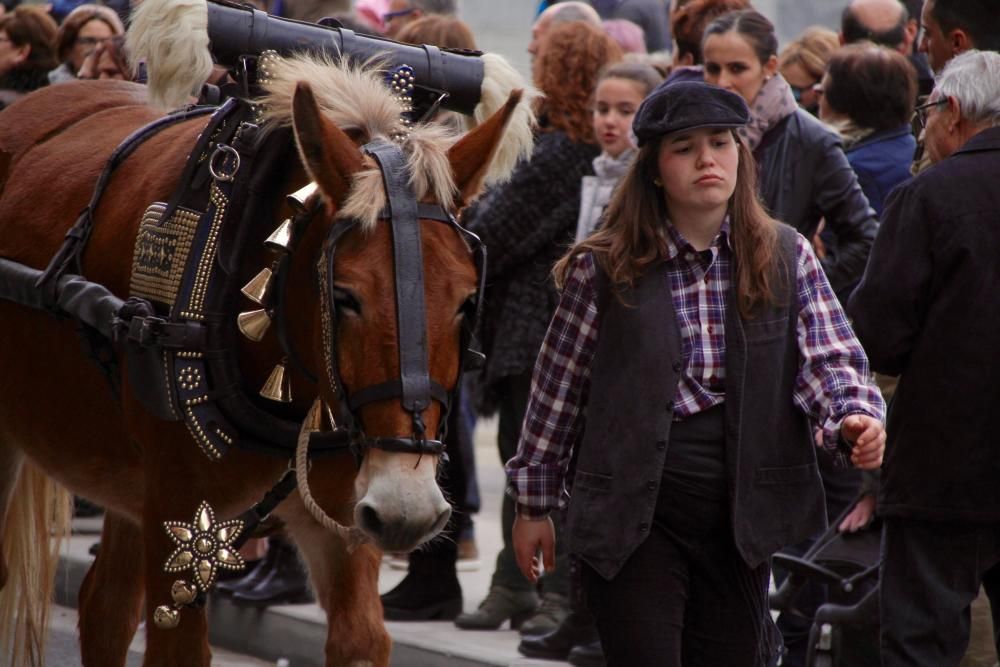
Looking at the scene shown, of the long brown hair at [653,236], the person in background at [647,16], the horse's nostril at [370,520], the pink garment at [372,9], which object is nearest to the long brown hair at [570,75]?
the long brown hair at [653,236]

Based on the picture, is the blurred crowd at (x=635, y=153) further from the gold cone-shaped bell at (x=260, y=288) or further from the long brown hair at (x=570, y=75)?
the gold cone-shaped bell at (x=260, y=288)

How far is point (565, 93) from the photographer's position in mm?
6406

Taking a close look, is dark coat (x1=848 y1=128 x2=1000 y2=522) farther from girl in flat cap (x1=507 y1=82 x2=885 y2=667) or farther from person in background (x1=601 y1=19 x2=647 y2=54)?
person in background (x1=601 y1=19 x2=647 y2=54)

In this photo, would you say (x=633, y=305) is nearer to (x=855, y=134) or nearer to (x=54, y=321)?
(x=54, y=321)

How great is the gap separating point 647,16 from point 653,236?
19.8 feet

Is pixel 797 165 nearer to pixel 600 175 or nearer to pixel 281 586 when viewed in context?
pixel 600 175

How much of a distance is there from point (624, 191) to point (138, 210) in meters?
1.31

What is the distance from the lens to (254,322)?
387 centimetres

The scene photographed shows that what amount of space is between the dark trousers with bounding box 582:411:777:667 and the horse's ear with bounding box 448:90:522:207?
0.72m

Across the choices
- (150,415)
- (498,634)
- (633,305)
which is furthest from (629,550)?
(498,634)

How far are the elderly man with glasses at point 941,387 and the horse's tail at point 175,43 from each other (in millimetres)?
1790

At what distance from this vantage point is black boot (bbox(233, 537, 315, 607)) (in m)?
6.70

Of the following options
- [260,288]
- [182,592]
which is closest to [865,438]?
[260,288]

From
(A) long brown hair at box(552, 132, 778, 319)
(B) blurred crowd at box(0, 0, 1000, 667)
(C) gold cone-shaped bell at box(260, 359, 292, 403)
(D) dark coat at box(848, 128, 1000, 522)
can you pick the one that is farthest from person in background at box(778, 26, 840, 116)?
(C) gold cone-shaped bell at box(260, 359, 292, 403)
